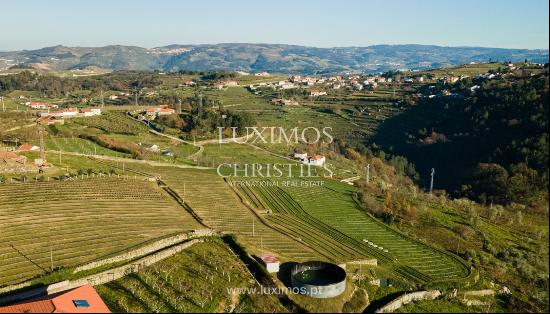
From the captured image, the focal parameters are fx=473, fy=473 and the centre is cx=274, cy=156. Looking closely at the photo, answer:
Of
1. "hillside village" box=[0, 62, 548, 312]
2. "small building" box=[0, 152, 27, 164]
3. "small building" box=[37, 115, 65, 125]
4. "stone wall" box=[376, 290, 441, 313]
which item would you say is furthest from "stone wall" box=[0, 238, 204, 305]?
"small building" box=[37, 115, 65, 125]

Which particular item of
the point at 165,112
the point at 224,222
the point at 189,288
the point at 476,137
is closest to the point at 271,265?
the point at 189,288

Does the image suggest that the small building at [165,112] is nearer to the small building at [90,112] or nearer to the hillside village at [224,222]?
the hillside village at [224,222]

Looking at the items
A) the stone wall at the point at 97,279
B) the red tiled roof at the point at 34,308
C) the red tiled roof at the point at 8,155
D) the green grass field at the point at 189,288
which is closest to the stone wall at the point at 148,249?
the stone wall at the point at 97,279

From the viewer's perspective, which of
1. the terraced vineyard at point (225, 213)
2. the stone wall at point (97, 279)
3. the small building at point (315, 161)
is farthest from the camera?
the small building at point (315, 161)

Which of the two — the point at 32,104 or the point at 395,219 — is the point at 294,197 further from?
the point at 32,104

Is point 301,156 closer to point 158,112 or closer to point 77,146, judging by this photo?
point 158,112

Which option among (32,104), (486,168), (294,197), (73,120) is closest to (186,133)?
(73,120)
